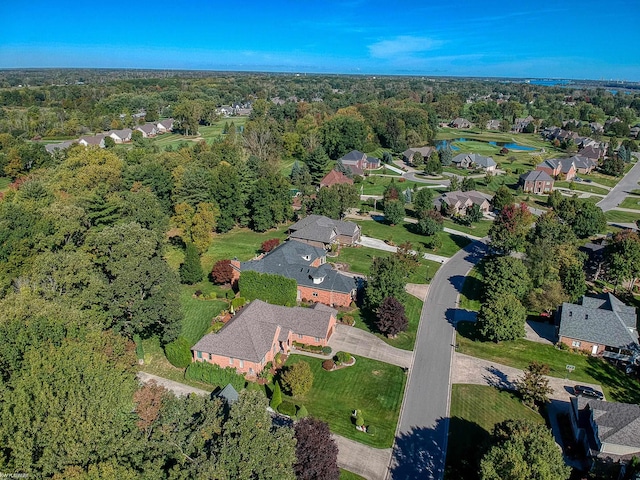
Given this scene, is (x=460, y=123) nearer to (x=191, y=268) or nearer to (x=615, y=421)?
(x=191, y=268)

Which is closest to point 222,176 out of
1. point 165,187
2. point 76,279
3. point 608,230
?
point 165,187

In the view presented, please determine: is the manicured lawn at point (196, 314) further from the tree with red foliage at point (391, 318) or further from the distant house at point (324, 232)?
the distant house at point (324, 232)

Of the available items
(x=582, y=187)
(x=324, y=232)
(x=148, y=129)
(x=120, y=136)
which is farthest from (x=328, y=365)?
(x=148, y=129)

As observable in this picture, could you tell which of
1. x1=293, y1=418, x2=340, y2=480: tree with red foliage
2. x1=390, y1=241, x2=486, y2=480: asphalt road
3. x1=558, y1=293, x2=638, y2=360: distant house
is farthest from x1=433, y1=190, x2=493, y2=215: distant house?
x1=293, y1=418, x2=340, y2=480: tree with red foliage

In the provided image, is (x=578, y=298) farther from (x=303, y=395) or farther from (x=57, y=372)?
(x=57, y=372)

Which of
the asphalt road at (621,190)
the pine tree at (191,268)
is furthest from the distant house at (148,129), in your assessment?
the asphalt road at (621,190)

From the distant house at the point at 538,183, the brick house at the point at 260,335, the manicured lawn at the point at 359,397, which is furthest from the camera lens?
the distant house at the point at 538,183

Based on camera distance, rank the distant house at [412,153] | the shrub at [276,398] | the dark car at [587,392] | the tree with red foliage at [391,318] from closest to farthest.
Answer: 1. the shrub at [276,398]
2. the dark car at [587,392]
3. the tree with red foliage at [391,318]
4. the distant house at [412,153]

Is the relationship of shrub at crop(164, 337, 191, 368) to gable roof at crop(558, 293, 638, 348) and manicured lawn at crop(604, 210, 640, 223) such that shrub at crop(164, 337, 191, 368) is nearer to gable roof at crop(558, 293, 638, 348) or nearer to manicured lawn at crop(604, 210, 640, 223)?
gable roof at crop(558, 293, 638, 348)
